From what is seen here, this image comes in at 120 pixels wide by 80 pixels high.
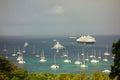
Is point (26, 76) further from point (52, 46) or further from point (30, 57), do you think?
point (30, 57)

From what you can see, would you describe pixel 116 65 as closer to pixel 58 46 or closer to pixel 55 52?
pixel 58 46

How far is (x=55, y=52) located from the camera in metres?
8.88

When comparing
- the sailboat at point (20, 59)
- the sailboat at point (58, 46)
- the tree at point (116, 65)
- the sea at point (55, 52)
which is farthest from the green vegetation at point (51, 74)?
the sailboat at point (58, 46)

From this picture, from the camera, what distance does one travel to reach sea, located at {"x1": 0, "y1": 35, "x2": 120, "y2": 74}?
7.95 meters

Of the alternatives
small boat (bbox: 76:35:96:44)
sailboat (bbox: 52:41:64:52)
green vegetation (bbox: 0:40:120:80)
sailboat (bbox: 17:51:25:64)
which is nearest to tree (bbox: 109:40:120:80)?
green vegetation (bbox: 0:40:120:80)

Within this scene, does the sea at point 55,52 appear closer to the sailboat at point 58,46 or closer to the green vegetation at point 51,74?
the sailboat at point 58,46

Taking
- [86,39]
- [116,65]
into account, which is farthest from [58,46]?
[116,65]

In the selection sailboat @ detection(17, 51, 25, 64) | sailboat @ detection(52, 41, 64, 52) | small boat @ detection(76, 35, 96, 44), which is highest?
small boat @ detection(76, 35, 96, 44)

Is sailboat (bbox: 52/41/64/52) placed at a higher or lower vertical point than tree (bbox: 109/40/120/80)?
higher

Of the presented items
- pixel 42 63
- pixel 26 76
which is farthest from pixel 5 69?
pixel 42 63

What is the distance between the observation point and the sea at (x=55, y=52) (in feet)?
26.1

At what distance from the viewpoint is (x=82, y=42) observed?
8117 millimetres

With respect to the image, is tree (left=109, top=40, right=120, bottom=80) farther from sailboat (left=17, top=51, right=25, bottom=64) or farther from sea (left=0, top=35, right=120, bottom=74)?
sailboat (left=17, top=51, right=25, bottom=64)

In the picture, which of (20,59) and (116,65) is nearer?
(116,65)
